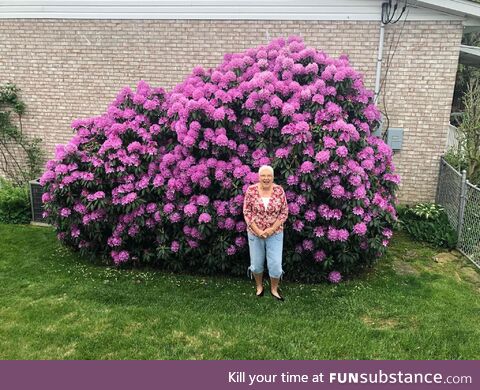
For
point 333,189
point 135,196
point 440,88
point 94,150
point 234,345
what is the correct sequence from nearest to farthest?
point 234,345, point 333,189, point 135,196, point 94,150, point 440,88

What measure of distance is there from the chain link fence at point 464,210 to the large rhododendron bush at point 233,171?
129 cm

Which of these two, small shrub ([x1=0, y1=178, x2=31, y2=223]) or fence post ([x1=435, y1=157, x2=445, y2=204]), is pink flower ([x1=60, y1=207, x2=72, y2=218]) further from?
fence post ([x1=435, y1=157, x2=445, y2=204])

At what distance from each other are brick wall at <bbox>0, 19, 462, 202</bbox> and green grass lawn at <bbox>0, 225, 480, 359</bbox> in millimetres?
2525

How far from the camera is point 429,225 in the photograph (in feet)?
23.1

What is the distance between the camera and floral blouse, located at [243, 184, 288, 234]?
15.6 feet

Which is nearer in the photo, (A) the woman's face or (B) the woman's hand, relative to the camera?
(A) the woman's face

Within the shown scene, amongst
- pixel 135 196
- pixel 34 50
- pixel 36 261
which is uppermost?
pixel 34 50

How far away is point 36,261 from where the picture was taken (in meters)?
6.22

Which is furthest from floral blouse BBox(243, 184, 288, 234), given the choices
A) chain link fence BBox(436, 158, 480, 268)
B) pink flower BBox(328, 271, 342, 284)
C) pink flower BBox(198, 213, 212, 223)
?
chain link fence BBox(436, 158, 480, 268)

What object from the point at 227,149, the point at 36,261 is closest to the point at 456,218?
the point at 227,149

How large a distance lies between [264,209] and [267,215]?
0.24 feet

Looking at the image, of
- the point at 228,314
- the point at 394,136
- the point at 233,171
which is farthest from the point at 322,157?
the point at 394,136

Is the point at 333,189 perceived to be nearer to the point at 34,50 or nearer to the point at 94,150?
the point at 94,150

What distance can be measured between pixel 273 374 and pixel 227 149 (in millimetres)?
2637
